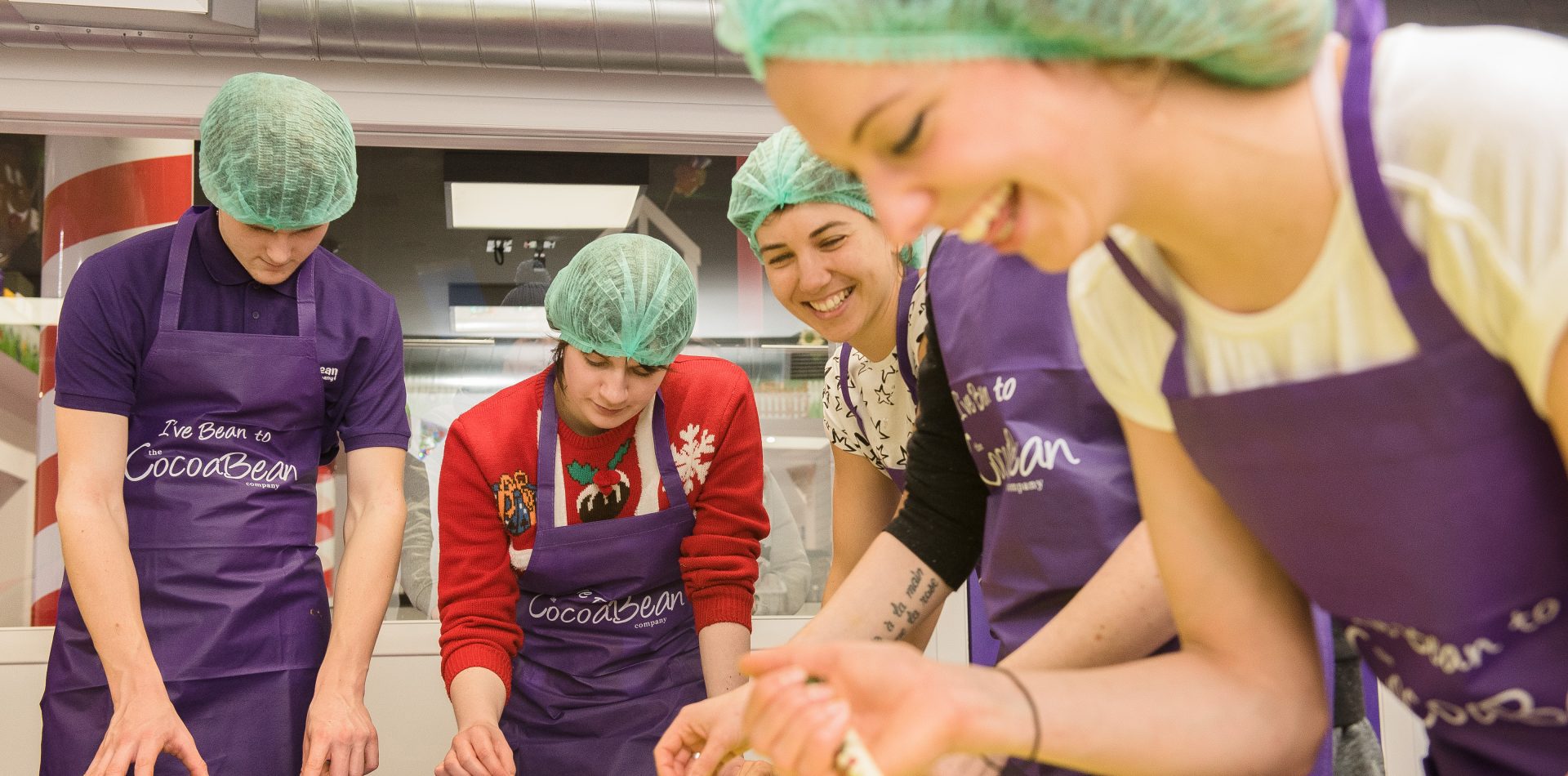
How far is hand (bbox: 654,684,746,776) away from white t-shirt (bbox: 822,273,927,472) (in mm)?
503

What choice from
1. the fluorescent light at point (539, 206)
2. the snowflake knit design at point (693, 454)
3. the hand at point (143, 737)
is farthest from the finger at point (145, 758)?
the fluorescent light at point (539, 206)

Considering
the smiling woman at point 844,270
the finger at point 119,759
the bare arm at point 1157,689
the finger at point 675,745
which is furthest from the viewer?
the smiling woman at point 844,270

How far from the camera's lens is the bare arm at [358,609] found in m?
1.68

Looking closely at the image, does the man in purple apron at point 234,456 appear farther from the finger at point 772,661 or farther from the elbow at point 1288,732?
the elbow at point 1288,732

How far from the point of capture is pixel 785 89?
0.69 meters

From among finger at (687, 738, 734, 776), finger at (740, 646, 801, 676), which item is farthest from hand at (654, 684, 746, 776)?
finger at (740, 646, 801, 676)

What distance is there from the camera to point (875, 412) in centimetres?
177

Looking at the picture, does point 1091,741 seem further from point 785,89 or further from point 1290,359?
point 785,89

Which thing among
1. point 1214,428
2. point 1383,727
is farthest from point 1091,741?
point 1383,727

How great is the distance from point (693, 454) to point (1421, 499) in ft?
4.75

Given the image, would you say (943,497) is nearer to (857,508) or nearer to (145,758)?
(857,508)

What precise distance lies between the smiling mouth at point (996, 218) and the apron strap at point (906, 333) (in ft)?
2.90

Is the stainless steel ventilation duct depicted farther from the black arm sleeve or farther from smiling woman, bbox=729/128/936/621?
the black arm sleeve

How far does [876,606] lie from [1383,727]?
6.59 ft
